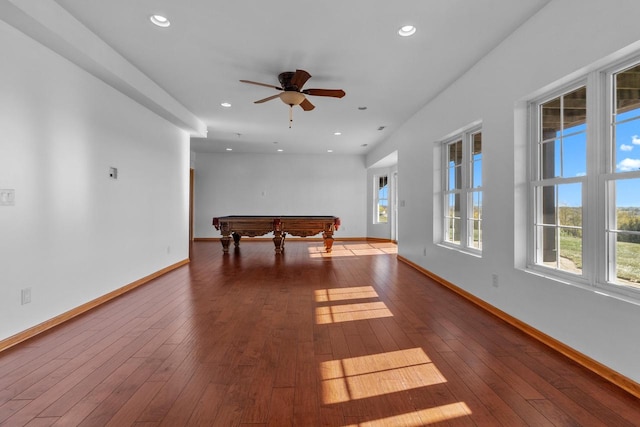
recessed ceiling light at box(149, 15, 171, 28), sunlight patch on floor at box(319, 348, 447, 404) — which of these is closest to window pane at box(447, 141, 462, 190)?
sunlight patch on floor at box(319, 348, 447, 404)

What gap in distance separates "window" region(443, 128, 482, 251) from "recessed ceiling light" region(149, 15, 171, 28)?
11.4ft

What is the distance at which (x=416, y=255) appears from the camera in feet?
18.7

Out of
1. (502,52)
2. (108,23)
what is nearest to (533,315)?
(502,52)

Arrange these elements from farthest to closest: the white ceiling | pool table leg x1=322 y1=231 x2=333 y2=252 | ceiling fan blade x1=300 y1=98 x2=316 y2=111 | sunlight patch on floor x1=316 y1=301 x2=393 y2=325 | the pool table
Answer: pool table leg x1=322 y1=231 x2=333 y2=252
the pool table
ceiling fan blade x1=300 y1=98 x2=316 y2=111
sunlight patch on floor x1=316 y1=301 x2=393 y2=325
the white ceiling

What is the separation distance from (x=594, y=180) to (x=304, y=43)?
2.66 metres

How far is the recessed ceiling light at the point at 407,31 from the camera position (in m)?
2.96

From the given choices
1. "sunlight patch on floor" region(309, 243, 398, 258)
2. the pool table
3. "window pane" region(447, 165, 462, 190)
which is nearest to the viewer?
"window pane" region(447, 165, 462, 190)

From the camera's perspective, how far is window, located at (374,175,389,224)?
32.7 ft

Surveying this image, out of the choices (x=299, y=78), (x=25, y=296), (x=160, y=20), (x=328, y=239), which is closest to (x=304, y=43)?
(x=299, y=78)

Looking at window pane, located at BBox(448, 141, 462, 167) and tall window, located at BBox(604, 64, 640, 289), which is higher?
window pane, located at BBox(448, 141, 462, 167)

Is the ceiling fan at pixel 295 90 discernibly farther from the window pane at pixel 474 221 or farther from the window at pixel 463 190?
the window pane at pixel 474 221

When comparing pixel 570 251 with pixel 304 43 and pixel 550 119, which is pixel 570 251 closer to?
pixel 550 119

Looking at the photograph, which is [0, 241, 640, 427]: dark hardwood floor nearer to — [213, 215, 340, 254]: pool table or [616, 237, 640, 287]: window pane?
[616, 237, 640, 287]: window pane

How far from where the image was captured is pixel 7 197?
2.54 metres
